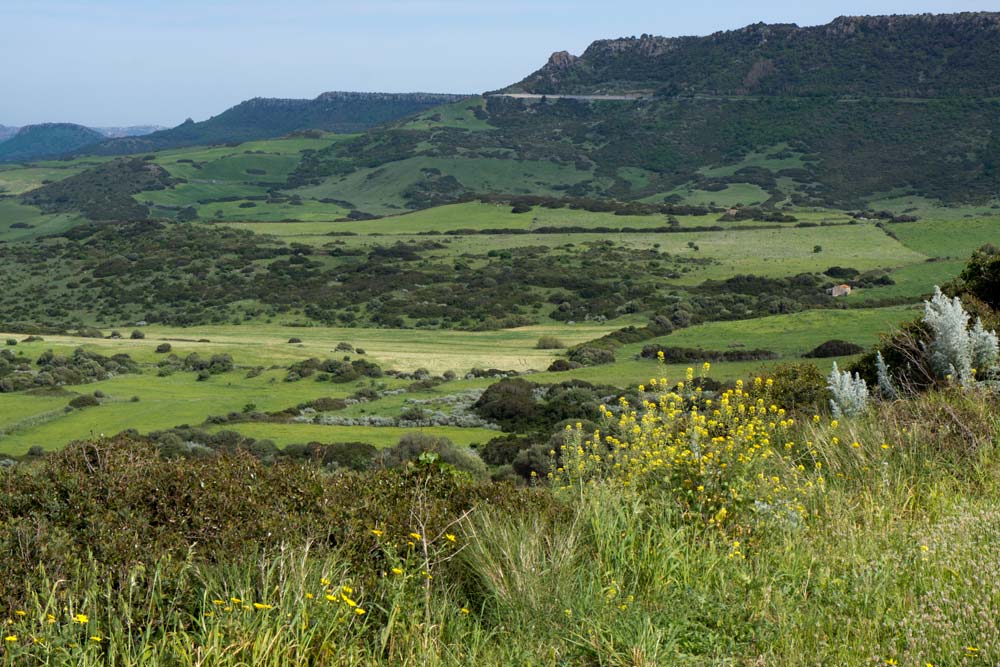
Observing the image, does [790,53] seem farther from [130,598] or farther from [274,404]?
[130,598]

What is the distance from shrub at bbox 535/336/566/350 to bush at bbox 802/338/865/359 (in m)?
16.6

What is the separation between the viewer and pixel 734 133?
156 metres

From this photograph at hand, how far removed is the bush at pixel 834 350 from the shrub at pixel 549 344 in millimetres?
16621

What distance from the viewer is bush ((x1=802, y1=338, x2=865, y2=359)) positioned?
29025mm

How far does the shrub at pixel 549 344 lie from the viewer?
45969mm

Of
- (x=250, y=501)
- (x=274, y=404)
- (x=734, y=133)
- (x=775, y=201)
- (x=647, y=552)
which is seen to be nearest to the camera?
(x=647, y=552)

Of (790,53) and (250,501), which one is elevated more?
(790,53)

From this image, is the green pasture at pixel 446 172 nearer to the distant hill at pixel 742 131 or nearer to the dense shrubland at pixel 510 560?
the distant hill at pixel 742 131

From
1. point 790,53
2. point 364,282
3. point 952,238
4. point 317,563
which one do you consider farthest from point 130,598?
point 790,53

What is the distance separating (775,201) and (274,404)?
101m

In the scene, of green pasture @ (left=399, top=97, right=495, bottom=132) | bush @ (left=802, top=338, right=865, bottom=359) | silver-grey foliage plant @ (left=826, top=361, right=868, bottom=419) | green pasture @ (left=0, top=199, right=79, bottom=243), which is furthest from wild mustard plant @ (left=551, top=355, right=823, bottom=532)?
green pasture @ (left=399, top=97, right=495, bottom=132)

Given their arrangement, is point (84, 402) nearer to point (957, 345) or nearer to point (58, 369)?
point (58, 369)

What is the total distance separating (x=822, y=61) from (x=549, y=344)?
144290 mm

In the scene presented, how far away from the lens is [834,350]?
29.8 meters
